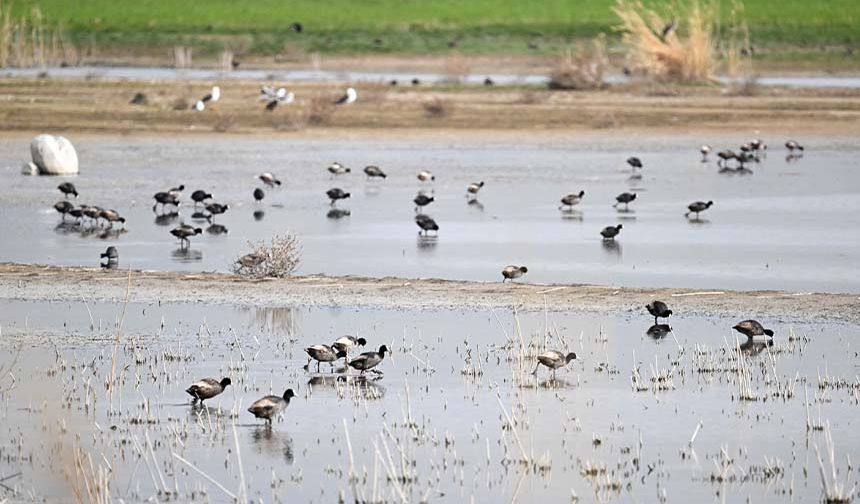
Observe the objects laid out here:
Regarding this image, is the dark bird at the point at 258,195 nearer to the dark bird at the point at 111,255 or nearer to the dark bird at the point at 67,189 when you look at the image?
the dark bird at the point at 67,189

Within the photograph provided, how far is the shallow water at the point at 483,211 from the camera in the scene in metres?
22.1

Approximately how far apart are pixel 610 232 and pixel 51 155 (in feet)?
45.0

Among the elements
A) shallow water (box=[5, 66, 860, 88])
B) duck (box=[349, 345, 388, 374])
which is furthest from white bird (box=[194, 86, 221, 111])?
duck (box=[349, 345, 388, 374])

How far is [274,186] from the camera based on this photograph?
105 ft

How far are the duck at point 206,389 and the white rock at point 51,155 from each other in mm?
20983

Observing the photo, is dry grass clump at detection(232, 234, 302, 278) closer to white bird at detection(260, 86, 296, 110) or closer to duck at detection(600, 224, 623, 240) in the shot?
duck at detection(600, 224, 623, 240)

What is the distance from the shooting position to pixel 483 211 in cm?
2858

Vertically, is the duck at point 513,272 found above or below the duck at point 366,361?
below

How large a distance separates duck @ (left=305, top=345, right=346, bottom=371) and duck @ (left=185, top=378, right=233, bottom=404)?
4.42 ft

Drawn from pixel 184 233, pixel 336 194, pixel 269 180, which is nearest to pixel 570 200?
pixel 336 194

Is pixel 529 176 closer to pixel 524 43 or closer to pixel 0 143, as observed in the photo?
pixel 0 143

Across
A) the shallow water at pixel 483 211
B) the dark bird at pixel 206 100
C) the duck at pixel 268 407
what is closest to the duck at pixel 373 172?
the shallow water at pixel 483 211

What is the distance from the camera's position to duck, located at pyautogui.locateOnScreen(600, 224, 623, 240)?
24.6 meters

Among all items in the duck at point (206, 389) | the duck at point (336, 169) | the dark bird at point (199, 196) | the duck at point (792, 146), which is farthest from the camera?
the duck at point (792, 146)
